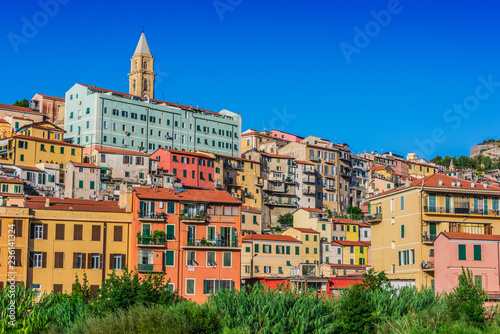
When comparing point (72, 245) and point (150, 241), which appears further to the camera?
point (150, 241)

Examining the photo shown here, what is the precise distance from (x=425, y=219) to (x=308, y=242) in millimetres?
32337

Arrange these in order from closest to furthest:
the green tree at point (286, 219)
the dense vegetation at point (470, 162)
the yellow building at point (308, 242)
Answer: the yellow building at point (308, 242) → the green tree at point (286, 219) → the dense vegetation at point (470, 162)

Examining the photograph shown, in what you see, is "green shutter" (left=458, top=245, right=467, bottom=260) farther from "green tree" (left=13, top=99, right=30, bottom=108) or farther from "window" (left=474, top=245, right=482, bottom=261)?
"green tree" (left=13, top=99, right=30, bottom=108)

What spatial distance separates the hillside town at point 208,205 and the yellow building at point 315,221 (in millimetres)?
192

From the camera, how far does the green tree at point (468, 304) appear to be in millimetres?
44800

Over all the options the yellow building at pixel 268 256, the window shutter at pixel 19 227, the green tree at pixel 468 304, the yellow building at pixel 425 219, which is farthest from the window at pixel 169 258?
the yellow building at pixel 268 256

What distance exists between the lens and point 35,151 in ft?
325

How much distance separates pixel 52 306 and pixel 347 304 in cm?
1767

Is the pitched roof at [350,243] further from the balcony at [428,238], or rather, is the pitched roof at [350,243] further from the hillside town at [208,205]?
the balcony at [428,238]

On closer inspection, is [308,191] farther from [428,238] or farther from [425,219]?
[428,238]

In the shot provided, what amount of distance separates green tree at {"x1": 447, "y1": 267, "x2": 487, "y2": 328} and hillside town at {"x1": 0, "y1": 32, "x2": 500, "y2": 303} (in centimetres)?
564

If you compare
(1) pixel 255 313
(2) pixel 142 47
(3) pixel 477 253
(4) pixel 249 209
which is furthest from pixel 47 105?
(1) pixel 255 313

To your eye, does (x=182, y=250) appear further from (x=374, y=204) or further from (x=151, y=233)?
(x=374, y=204)

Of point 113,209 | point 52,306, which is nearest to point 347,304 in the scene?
point 52,306
